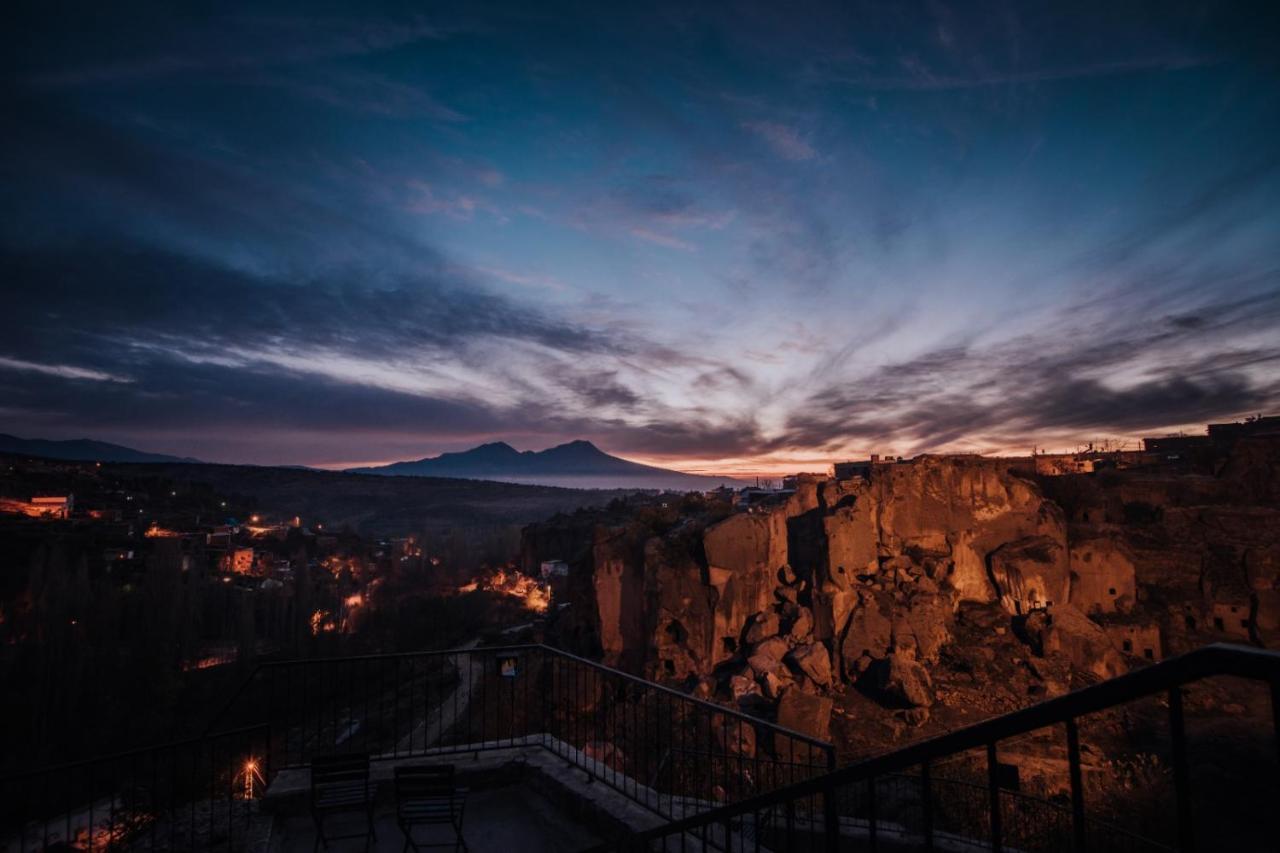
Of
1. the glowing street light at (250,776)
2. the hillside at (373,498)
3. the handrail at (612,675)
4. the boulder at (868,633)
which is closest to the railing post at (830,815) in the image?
the handrail at (612,675)

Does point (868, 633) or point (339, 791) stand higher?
point (339, 791)

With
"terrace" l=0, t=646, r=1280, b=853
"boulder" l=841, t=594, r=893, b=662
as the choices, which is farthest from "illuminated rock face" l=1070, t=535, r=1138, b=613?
"terrace" l=0, t=646, r=1280, b=853

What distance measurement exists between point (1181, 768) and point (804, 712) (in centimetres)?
2807

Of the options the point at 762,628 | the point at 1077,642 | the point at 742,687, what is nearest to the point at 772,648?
the point at 762,628

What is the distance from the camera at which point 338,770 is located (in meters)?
7.35

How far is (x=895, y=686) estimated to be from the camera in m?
29.4

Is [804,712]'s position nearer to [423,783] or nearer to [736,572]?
[736,572]

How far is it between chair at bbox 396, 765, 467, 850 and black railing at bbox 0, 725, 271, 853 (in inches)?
80.0

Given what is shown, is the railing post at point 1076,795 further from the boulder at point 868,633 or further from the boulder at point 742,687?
the boulder at point 868,633

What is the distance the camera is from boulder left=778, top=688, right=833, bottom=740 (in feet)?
85.5

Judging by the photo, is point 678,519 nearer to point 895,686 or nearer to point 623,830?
point 895,686

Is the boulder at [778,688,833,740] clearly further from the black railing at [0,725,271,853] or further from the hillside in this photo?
the hillside

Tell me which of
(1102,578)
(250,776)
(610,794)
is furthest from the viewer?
(1102,578)

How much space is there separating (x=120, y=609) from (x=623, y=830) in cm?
4384
